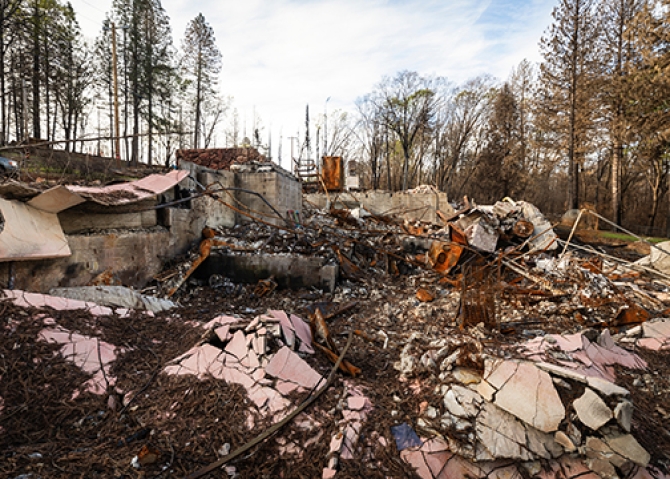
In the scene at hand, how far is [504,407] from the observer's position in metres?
2.32

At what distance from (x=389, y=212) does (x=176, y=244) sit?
413 inches

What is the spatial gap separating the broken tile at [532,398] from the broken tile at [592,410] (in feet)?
0.38

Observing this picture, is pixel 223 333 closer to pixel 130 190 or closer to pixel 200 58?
pixel 130 190

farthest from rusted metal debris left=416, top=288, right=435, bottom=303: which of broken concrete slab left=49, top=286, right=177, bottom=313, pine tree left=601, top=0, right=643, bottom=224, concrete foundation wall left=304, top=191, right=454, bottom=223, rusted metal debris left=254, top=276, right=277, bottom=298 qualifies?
pine tree left=601, top=0, right=643, bottom=224

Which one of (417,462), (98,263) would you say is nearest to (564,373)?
(417,462)

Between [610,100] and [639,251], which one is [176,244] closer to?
[639,251]

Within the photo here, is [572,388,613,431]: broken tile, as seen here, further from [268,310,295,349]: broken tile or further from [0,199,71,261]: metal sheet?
[0,199,71,261]: metal sheet

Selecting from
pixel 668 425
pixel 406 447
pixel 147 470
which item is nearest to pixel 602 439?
pixel 668 425

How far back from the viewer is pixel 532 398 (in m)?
2.30

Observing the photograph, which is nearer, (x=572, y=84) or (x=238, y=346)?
(x=238, y=346)

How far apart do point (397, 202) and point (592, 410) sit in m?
13.1

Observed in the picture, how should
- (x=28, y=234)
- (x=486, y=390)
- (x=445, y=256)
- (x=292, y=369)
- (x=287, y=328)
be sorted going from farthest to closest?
(x=445, y=256)
(x=28, y=234)
(x=287, y=328)
(x=292, y=369)
(x=486, y=390)

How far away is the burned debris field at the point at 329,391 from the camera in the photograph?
2125 millimetres

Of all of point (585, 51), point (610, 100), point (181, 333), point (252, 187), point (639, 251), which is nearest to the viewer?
point (181, 333)
